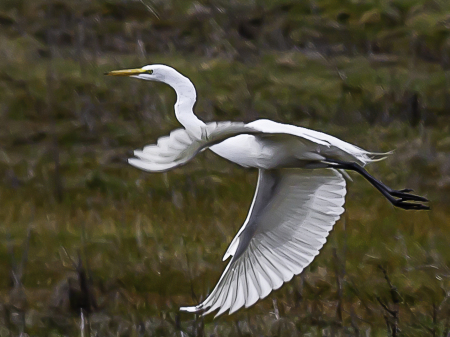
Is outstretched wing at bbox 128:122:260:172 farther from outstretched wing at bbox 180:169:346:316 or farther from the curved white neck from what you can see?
outstretched wing at bbox 180:169:346:316

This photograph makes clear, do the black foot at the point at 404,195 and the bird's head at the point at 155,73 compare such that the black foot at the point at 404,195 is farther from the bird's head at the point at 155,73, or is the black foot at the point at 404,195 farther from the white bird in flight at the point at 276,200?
the bird's head at the point at 155,73

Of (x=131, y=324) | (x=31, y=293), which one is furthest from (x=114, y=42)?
(x=131, y=324)

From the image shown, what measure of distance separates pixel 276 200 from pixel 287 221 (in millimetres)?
125

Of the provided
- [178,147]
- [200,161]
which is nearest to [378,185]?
[178,147]

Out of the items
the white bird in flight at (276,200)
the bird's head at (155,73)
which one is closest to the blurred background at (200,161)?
the white bird in flight at (276,200)

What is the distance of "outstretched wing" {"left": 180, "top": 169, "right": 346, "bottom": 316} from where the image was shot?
4.60 m

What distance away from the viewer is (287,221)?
15.6ft

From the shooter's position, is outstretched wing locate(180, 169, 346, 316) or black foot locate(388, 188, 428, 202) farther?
black foot locate(388, 188, 428, 202)

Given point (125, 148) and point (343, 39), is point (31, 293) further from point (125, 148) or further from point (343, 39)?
point (343, 39)

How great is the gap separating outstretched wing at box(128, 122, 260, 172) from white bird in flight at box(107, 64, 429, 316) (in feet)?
2.59

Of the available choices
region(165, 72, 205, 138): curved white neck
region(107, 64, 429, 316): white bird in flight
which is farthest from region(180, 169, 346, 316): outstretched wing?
region(165, 72, 205, 138): curved white neck

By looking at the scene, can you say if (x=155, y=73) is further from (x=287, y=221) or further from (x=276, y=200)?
(x=287, y=221)

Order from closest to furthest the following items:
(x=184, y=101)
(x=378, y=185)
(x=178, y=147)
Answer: (x=178, y=147) → (x=184, y=101) → (x=378, y=185)

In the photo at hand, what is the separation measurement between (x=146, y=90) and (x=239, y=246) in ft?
16.8
